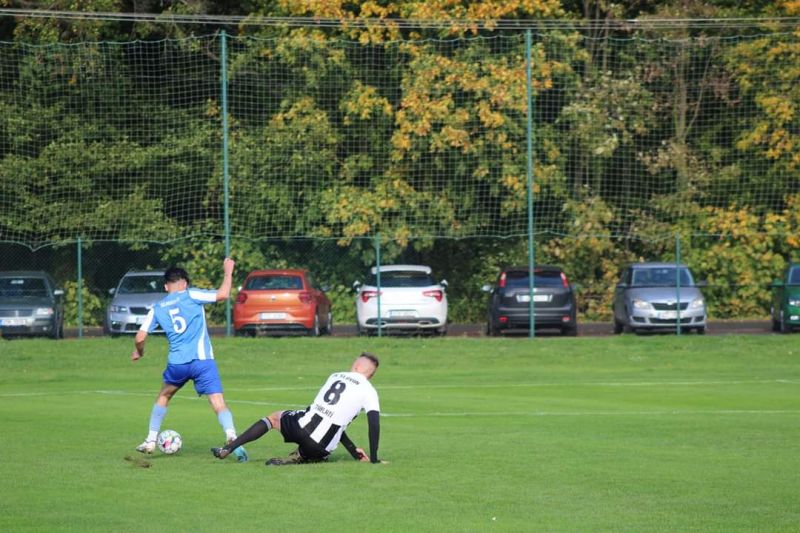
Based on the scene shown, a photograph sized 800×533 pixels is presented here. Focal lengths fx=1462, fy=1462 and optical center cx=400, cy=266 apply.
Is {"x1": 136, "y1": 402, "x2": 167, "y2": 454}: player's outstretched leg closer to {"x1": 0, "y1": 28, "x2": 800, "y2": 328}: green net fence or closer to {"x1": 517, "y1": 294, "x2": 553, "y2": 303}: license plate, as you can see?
{"x1": 517, "y1": 294, "x2": 553, "y2": 303}: license plate

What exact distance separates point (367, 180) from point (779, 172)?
38.6 feet

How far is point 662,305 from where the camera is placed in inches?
1467

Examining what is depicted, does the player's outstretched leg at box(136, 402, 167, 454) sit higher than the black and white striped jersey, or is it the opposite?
the black and white striped jersey

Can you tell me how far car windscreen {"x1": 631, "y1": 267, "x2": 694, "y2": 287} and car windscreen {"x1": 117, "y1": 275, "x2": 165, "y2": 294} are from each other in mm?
12332

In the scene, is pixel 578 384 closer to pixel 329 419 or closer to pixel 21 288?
pixel 329 419

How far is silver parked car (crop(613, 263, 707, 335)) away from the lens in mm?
37250

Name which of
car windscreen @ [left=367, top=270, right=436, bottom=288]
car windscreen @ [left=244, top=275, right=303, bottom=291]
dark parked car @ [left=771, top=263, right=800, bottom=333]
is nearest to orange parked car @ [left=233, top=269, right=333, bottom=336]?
car windscreen @ [left=244, top=275, right=303, bottom=291]

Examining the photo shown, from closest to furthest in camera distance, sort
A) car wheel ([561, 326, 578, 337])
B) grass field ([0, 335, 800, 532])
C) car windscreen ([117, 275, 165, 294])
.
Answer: grass field ([0, 335, 800, 532]) → car windscreen ([117, 275, 165, 294]) → car wheel ([561, 326, 578, 337])

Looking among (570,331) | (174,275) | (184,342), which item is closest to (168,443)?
(184,342)

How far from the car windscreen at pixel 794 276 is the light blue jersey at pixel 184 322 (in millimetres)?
26028

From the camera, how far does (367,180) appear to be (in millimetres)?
41812

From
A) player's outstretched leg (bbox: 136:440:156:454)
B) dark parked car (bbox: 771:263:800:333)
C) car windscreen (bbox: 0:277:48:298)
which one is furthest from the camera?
dark parked car (bbox: 771:263:800:333)

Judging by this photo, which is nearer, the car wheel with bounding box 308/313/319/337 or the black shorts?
the black shorts

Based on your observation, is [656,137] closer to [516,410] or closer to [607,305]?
[607,305]
